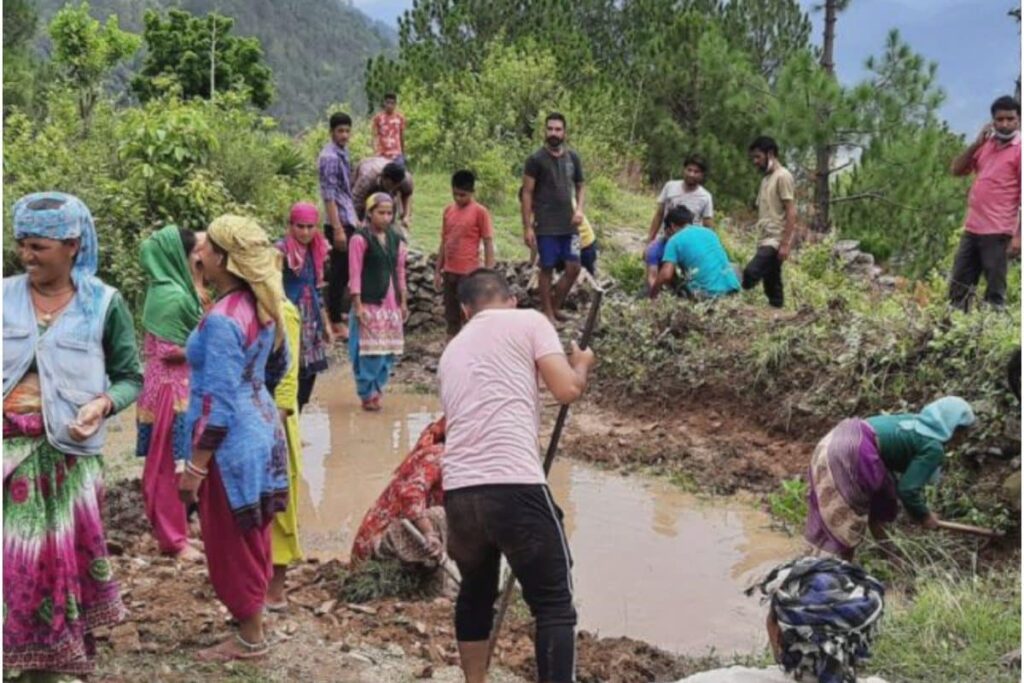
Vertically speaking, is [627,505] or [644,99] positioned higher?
[644,99]

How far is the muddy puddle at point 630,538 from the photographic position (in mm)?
5180

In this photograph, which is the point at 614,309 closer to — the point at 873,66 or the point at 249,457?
the point at 249,457

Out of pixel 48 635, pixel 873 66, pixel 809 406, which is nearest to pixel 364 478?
pixel 809 406

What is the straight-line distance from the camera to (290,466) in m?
4.69

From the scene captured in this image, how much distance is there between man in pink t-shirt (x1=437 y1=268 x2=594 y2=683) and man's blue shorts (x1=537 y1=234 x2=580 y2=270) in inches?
242

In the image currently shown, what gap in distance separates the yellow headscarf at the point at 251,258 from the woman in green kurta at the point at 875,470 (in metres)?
2.58

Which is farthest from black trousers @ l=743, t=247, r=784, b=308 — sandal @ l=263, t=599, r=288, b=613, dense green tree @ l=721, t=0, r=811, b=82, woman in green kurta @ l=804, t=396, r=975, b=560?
dense green tree @ l=721, t=0, r=811, b=82

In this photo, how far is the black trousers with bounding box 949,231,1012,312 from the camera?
795cm

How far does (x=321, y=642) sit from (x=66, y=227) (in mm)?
1861

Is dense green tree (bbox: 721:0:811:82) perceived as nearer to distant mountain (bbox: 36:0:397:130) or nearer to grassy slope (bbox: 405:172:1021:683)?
grassy slope (bbox: 405:172:1021:683)

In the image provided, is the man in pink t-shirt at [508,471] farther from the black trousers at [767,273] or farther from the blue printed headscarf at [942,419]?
the black trousers at [767,273]

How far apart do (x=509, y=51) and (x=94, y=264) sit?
19028 mm

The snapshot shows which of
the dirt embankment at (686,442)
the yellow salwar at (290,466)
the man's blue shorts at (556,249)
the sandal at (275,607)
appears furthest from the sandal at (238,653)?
the man's blue shorts at (556,249)

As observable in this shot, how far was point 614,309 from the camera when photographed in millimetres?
9812
